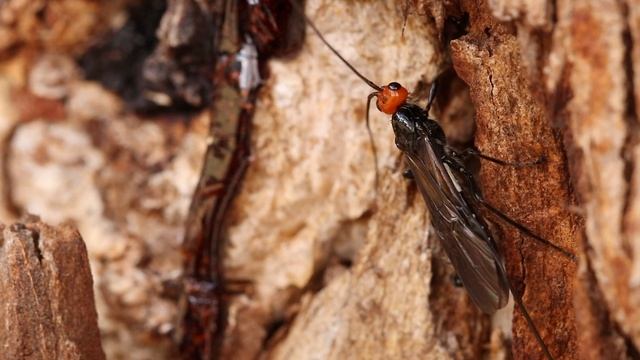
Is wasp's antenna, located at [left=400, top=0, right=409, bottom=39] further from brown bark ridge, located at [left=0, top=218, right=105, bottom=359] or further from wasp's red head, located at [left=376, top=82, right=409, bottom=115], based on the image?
brown bark ridge, located at [left=0, top=218, right=105, bottom=359]

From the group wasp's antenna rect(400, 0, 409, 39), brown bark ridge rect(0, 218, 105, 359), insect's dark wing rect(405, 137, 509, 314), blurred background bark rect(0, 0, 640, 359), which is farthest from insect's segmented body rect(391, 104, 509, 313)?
brown bark ridge rect(0, 218, 105, 359)

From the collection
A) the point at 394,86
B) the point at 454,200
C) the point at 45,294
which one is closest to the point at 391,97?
the point at 394,86

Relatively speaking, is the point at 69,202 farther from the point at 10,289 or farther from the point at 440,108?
the point at 440,108

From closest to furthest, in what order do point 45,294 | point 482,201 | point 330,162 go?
point 45,294
point 482,201
point 330,162

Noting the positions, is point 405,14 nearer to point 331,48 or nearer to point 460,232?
point 331,48

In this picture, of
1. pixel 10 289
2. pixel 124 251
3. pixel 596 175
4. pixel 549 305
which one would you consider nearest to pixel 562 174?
pixel 549 305
